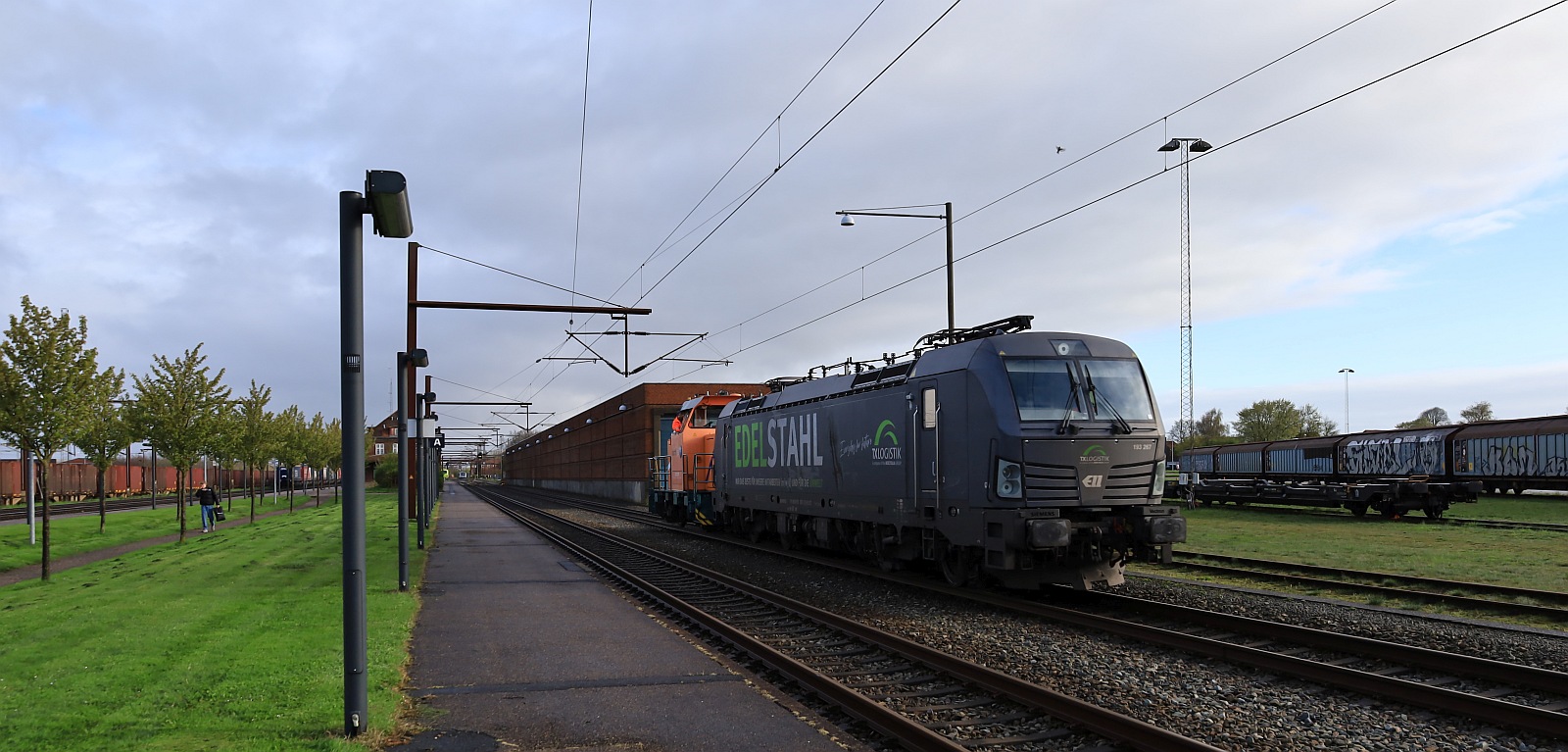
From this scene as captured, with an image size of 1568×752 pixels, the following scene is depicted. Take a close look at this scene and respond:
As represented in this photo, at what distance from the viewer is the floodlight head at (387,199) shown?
6184 millimetres

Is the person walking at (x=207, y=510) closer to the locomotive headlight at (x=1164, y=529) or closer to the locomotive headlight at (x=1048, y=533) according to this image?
the locomotive headlight at (x=1048, y=533)

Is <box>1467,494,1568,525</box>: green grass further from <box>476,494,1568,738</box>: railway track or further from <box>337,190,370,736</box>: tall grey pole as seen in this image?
<box>337,190,370,736</box>: tall grey pole

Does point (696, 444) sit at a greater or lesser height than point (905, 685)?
greater

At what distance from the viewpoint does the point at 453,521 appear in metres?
35.8

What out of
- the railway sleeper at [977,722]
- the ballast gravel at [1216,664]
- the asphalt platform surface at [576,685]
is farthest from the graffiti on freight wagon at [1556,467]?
the railway sleeper at [977,722]

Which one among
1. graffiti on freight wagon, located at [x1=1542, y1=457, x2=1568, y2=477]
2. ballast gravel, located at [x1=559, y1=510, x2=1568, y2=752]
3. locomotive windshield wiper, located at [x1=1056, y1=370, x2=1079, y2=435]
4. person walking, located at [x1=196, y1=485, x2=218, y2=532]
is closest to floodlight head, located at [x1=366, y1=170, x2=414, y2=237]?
ballast gravel, located at [x1=559, y1=510, x2=1568, y2=752]

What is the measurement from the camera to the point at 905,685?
8.67m

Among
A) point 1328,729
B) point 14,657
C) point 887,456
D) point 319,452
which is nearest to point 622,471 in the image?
point 319,452

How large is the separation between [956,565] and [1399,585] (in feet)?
21.1

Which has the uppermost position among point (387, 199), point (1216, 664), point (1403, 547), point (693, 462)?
point (387, 199)

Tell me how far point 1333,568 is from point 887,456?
7499 millimetres

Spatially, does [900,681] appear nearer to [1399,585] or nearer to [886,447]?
[886,447]

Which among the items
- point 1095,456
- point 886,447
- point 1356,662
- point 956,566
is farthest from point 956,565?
point 1356,662

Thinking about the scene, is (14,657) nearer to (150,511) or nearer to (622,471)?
(150,511)
